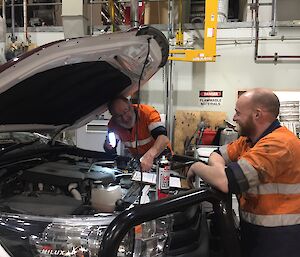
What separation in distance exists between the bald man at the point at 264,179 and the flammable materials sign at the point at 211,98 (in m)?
3.32

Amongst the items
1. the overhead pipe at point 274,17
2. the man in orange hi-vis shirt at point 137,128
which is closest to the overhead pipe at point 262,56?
the overhead pipe at point 274,17

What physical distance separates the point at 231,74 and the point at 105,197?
12.2ft

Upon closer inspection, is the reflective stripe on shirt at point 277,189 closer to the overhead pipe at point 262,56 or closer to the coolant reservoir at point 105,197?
the coolant reservoir at point 105,197

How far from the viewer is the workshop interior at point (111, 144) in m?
1.35

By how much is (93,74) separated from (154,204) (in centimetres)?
101

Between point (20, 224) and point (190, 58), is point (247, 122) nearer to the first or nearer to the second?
point (20, 224)

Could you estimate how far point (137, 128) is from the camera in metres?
2.71

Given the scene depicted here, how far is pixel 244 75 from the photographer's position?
4.89m

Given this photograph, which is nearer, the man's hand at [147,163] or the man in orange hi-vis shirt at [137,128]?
the man's hand at [147,163]

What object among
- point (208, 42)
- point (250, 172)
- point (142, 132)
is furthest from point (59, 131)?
point (208, 42)

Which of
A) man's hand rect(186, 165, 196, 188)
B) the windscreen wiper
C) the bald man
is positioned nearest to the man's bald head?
the bald man

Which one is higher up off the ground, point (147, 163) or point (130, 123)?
point (130, 123)

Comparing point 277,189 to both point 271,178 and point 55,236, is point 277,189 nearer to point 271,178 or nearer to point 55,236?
point 271,178

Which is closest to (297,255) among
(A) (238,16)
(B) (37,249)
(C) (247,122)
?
(C) (247,122)
